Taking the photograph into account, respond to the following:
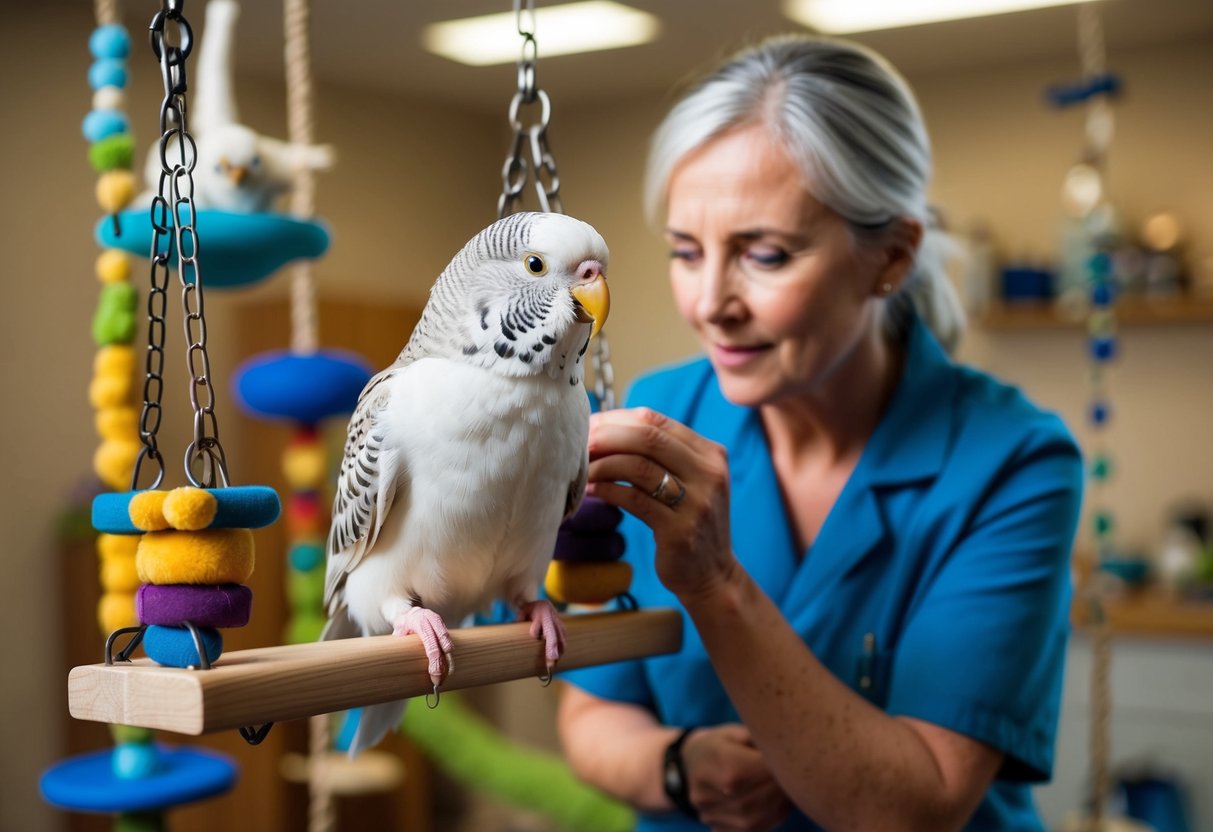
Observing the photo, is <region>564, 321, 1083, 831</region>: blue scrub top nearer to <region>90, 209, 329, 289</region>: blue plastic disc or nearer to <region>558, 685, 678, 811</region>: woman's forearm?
<region>558, 685, 678, 811</region>: woman's forearm

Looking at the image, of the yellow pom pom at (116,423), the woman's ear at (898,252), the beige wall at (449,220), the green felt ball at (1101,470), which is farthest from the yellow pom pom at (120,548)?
the beige wall at (449,220)

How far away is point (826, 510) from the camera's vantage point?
4.37ft

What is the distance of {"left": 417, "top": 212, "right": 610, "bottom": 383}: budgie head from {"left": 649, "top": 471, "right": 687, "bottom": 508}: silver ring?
0.19 metres

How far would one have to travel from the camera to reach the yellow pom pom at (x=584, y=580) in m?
0.97

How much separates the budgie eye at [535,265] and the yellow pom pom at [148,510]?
26 centimetres

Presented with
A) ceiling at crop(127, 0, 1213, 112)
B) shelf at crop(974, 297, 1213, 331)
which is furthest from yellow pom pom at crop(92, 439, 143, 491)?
shelf at crop(974, 297, 1213, 331)

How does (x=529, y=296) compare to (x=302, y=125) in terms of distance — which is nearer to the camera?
(x=529, y=296)

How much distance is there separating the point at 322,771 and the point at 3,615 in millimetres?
2106

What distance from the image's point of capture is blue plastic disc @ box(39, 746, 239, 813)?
1.24 meters

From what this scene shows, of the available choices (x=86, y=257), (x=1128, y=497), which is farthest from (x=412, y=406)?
(x=1128, y=497)

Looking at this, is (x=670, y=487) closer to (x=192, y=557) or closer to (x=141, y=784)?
(x=192, y=557)

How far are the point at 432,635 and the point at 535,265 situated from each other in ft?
0.85

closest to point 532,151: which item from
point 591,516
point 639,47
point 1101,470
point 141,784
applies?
point 591,516

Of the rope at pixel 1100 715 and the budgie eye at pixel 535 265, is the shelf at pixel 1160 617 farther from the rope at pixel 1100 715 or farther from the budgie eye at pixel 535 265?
the budgie eye at pixel 535 265
